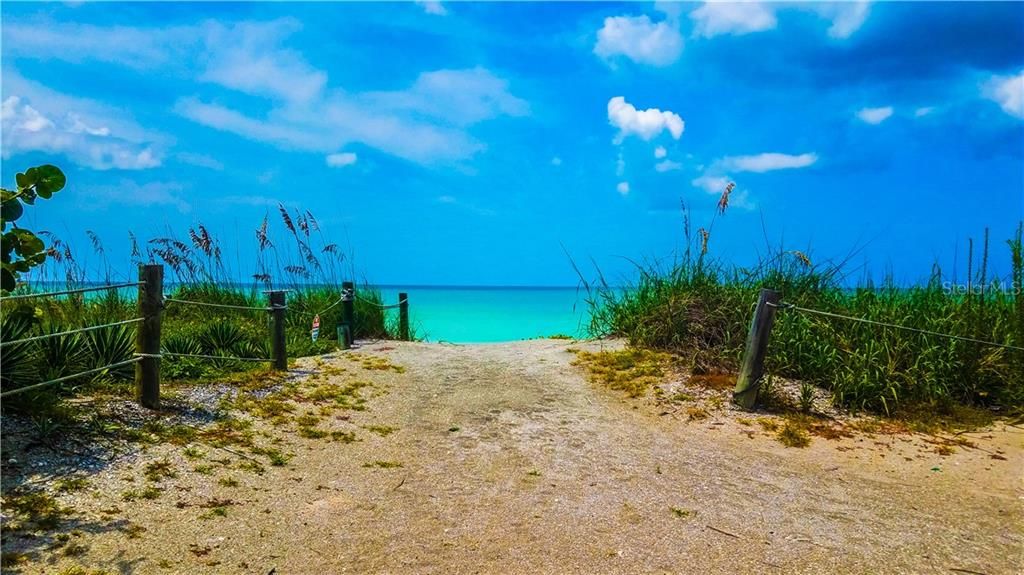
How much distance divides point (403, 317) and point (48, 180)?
24.0 ft

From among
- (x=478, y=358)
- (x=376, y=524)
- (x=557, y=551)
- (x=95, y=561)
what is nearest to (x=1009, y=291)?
(x=478, y=358)

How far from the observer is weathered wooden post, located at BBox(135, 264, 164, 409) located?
4.99 m

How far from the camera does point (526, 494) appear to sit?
4133 millimetres

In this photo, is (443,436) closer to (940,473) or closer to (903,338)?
(940,473)

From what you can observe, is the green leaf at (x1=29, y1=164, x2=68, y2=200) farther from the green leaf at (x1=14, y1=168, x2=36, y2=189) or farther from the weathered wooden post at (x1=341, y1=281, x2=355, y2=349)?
the weathered wooden post at (x1=341, y1=281, x2=355, y2=349)

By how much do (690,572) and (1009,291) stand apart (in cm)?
585

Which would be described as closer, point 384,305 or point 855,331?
point 855,331

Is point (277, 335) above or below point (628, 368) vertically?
above

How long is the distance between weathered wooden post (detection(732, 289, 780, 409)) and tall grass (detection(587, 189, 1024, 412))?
0.81m

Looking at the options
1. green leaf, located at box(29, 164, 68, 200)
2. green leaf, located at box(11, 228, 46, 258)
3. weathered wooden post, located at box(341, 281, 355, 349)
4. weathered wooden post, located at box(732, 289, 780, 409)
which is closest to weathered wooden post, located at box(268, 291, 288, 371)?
weathered wooden post, located at box(341, 281, 355, 349)

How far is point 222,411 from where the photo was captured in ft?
17.5

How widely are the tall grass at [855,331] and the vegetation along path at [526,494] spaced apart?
0.69 meters

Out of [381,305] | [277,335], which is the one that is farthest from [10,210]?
[381,305]

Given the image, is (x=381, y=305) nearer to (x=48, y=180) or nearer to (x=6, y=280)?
(x=48, y=180)
